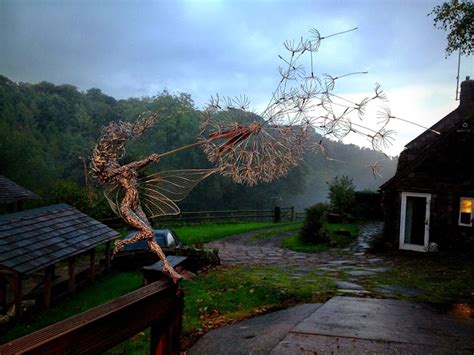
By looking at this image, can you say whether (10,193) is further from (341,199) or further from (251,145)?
(341,199)

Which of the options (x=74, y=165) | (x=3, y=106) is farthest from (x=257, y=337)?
(x=3, y=106)

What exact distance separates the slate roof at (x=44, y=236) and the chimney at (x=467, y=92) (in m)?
17.6

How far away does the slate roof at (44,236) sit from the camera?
1027 centimetres

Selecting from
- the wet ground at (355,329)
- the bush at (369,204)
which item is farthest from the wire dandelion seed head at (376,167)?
the bush at (369,204)

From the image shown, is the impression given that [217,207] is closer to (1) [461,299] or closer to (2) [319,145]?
(1) [461,299]

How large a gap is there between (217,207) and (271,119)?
1919 inches

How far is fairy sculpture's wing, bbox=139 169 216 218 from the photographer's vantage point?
9.76 feet

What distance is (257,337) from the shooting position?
6391 millimetres

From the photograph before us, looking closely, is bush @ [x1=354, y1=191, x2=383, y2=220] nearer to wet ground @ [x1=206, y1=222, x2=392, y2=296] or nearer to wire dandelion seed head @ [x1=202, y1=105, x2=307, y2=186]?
wet ground @ [x1=206, y1=222, x2=392, y2=296]

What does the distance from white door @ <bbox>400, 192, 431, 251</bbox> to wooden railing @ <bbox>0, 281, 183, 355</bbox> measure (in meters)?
16.2

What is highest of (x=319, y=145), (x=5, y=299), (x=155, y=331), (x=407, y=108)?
(x=407, y=108)

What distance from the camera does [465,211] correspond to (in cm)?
1692

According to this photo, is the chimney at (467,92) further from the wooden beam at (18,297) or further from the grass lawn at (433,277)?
the wooden beam at (18,297)

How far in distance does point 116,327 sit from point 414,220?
59.8ft
